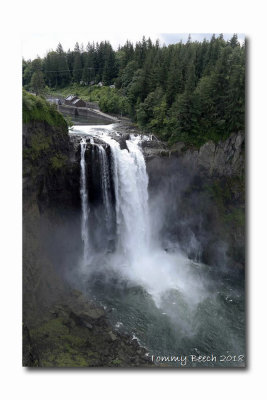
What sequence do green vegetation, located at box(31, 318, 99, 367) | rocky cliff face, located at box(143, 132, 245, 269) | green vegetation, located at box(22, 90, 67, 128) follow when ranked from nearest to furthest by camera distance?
green vegetation, located at box(31, 318, 99, 367)
green vegetation, located at box(22, 90, 67, 128)
rocky cliff face, located at box(143, 132, 245, 269)

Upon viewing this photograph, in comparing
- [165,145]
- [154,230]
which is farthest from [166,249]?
[165,145]

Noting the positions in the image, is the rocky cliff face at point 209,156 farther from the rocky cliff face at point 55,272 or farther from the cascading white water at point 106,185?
the rocky cliff face at point 55,272

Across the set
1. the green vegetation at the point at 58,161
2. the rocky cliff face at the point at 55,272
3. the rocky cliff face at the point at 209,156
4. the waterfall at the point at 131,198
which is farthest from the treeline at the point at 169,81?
the rocky cliff face at the point at 55,272

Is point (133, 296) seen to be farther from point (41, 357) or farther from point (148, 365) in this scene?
point (41, 357)

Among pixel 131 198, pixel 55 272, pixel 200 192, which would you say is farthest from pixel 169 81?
pixel 55 272

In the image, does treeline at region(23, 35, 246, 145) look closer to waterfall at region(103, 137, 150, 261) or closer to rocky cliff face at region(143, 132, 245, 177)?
rocky cliff face at region(143, 132, 245, 177)

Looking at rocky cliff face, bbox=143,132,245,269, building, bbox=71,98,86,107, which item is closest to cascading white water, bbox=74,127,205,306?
rocky cliff face, bbox=143,132,245,269
